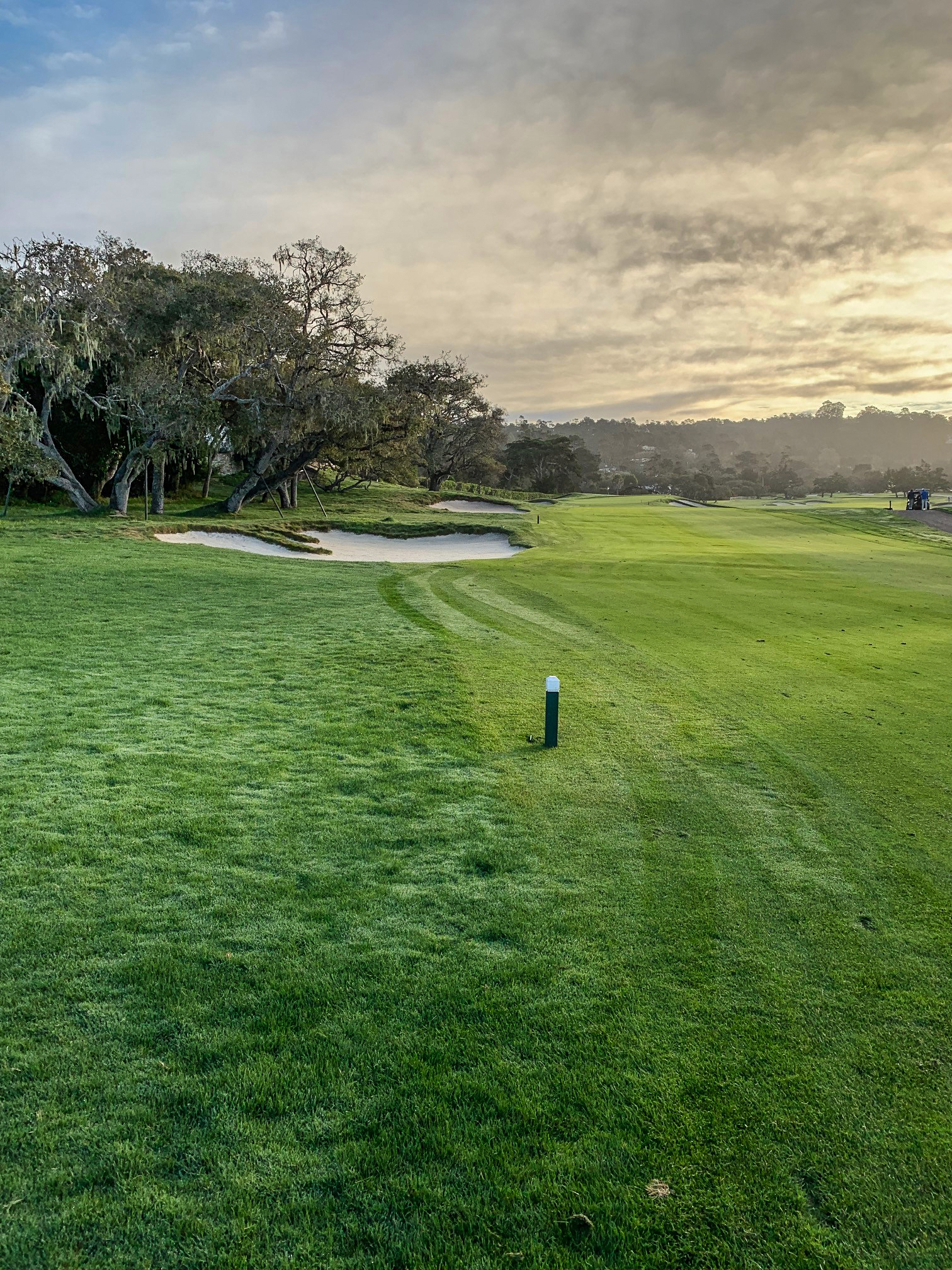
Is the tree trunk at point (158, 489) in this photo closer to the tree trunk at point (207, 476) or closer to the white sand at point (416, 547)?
the tree trunk at point (207, 476)

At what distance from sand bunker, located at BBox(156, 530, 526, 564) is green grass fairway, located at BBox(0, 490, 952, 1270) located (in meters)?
15.3

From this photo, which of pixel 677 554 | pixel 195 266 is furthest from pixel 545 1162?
pixel 195 266

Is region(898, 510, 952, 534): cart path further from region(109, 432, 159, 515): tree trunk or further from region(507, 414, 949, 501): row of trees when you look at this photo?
region(507, 414, 949, 501): row of trees

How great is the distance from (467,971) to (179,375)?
31370 millimetres

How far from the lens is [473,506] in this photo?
5019 centimetres

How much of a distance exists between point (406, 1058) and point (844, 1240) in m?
1.75

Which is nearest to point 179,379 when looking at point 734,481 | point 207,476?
point 207,476

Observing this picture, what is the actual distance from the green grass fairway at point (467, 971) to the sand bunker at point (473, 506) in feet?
130

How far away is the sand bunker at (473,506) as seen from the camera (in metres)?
48.3

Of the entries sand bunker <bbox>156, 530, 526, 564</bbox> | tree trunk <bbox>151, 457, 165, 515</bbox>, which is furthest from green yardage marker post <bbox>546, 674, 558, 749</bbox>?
tree trunk <bbox>151, 457, 165, 515</bbox>

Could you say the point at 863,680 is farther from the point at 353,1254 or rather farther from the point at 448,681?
the point at 353,1254

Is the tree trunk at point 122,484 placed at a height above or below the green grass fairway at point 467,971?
above

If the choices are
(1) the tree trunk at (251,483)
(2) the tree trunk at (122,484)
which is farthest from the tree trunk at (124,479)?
(1) the tree trunk at (251,483)

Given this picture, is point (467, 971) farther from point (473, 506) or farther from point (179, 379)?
point (473, 506)
